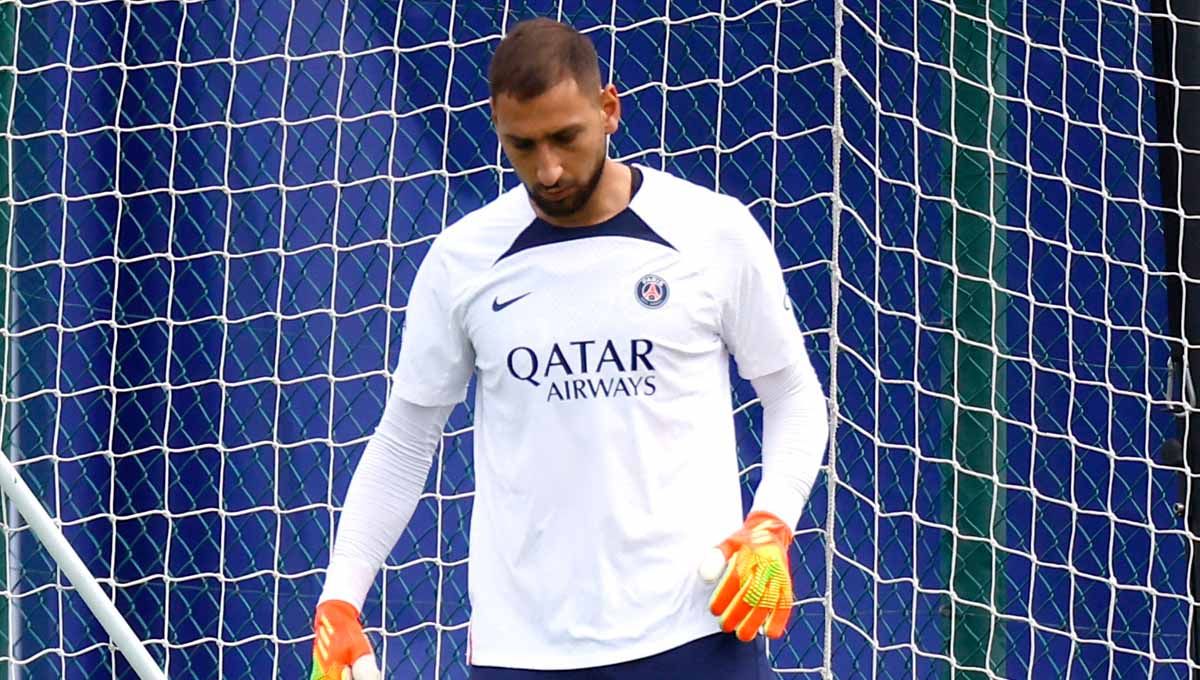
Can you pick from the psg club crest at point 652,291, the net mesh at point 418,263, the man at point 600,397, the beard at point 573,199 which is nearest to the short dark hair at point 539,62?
the man at point 600,397

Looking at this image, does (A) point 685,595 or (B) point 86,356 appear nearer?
(A) point 685,595

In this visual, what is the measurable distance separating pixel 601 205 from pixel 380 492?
492 millimetres

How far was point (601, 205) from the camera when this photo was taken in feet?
8.04

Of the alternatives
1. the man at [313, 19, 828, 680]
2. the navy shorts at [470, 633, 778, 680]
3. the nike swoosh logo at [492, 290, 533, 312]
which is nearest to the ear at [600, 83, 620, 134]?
the man at [313, 19, 828, 680]

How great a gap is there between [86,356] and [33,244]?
31 centimetres

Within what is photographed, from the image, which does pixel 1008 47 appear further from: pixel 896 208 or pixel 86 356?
pixel 86 356

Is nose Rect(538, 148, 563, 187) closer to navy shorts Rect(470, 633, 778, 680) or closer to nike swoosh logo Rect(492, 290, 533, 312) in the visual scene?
nike swoosh logo Rect(492, 290, 533, 312)

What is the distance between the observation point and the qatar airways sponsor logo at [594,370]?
7.76 ft

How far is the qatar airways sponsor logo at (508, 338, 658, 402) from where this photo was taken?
2365mm

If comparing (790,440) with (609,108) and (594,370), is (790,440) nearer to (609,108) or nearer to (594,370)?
(594,370)

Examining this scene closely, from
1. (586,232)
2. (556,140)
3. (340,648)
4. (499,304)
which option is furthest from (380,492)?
(556,140)

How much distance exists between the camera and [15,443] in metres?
4.78

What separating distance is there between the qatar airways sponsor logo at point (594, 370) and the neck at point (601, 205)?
0.17 meters

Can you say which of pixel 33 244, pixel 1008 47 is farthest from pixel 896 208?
pixel 33 244
